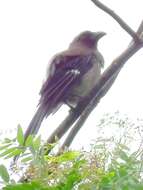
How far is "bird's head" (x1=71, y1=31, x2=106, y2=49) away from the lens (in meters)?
6.73

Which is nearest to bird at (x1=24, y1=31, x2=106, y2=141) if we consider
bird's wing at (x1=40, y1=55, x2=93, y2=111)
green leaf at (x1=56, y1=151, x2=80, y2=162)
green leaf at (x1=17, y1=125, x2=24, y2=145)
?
bird's wing at (x1=40, y1=55, x2=93, y2=111)

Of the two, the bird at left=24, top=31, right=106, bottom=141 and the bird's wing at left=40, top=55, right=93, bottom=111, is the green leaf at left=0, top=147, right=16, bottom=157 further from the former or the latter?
the bird's wing at left=40, top=55, right=93, bottom=111

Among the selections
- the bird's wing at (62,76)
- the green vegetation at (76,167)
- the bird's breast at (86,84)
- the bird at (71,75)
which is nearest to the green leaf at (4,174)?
the green vegetation at (76,167)

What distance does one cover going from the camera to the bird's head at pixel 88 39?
6.73 metres

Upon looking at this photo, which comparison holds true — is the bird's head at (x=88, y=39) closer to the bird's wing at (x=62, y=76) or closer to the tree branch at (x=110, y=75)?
the bird's wing at (x=62, y=76)

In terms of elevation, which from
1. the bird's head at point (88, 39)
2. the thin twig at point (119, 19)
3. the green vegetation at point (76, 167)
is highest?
the bird's head at point (88, 39)

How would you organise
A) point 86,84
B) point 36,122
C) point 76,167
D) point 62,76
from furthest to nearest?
point 86,84 < point 62,76 < point 36,122 < point 76,167

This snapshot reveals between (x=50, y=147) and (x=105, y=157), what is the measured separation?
26 cm

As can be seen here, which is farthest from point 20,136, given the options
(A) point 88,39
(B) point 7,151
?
(A) point 88,39

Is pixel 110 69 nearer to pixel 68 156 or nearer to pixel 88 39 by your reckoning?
pixel 68 156

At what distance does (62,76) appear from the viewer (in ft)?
18.2

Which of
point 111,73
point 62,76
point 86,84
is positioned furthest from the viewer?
point 86,84

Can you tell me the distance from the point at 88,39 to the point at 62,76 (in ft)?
4.73

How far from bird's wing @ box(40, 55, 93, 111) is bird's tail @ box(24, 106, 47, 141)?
0.76ft
